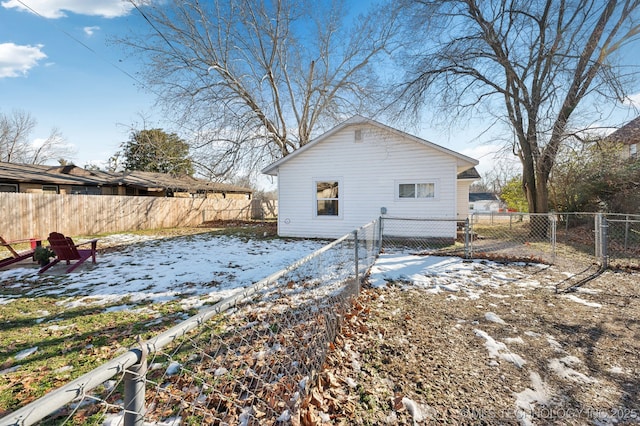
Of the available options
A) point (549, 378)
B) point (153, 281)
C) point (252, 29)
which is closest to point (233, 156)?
point (252, 29)

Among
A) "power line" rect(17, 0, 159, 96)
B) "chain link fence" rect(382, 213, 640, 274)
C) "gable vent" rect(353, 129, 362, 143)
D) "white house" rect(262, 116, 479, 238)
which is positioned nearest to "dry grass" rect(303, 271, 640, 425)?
"chain link fence" rect(382, 213, 640, 274)

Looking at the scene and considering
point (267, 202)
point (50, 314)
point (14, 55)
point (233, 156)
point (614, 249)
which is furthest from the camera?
point (267, 202)

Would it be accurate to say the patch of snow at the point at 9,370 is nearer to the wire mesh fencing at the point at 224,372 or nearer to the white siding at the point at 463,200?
the wire mesh fencing at the point at 224,372

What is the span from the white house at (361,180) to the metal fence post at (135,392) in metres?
10.2

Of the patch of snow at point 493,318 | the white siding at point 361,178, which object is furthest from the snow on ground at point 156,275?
the patch of snow at point 493,318

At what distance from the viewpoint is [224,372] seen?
2.78 metres

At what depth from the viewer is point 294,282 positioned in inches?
218

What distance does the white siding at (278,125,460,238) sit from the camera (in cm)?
1015

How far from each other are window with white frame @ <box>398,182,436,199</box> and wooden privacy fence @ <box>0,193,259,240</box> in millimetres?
15238

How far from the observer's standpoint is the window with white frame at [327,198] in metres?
11.5

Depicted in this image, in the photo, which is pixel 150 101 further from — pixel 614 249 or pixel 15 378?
pixel 614 249

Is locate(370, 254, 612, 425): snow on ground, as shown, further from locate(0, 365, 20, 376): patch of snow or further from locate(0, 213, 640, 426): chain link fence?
locate(0, 365, 20, 376): patch of snow

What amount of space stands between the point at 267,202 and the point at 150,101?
49.6 feet

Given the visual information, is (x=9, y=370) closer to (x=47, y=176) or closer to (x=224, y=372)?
(x=224, y=372)
